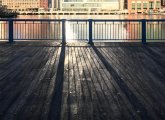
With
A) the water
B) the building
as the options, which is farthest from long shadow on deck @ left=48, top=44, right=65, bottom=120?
the building

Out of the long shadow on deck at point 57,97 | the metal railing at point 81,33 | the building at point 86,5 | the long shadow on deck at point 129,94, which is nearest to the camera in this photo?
the long shadow on deck at point 57,97

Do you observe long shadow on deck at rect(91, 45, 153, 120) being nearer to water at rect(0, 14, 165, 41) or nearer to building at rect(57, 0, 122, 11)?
water at rect(0, 14, 165, 41)

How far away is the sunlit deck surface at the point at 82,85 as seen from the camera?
22.9ft

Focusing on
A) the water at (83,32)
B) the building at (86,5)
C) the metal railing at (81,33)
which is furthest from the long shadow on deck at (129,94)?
the building at (86,5)

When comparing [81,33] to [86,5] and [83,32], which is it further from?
[86,5]

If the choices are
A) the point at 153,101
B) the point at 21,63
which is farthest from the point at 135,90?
the point at 21,63

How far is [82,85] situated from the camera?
374 inches

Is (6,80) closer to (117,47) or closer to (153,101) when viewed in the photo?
(153,101)

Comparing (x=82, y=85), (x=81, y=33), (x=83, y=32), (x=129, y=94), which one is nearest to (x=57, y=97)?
(x=82, y=85)

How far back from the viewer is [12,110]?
7133 millimetres

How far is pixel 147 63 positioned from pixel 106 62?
1.56 m

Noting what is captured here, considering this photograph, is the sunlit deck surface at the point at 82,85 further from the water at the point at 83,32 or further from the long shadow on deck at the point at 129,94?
the water at the point at 83,32

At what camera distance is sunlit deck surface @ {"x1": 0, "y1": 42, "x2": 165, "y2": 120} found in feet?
22.9

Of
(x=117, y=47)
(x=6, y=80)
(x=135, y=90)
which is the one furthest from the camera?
(x=117, y=47)
